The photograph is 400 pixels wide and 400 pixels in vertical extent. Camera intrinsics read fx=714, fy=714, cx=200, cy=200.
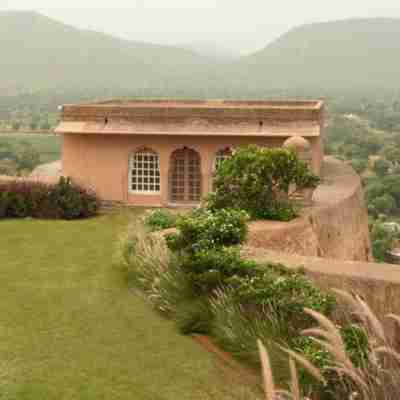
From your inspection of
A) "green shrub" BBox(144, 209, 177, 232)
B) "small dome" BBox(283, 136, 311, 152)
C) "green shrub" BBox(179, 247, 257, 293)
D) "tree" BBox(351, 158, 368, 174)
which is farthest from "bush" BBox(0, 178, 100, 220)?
"tree" BBox(351, 158, 368, 174)

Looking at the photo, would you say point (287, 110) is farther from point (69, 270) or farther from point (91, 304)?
point (91, 304)

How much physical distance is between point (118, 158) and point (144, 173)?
2.82ft

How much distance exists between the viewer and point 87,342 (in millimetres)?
8547

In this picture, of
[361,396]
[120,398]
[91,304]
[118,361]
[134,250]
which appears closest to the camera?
[361,396]

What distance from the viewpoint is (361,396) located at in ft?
19.4

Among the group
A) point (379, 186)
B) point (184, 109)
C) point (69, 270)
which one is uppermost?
point (184, 109)

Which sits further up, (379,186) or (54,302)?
(54,302)

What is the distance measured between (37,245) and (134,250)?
309cm

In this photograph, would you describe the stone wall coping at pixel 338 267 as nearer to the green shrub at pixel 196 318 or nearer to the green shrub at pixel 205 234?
the green shrub at pixel 205 234

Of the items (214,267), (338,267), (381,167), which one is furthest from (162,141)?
(381,167)

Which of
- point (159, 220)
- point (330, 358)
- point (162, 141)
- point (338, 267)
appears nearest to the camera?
point (330, 358)

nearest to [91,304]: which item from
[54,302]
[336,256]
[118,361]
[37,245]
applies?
[54,302]

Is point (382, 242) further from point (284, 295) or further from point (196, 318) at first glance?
point (284, 295)

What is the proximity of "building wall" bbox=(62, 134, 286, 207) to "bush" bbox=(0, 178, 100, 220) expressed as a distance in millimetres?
2550
